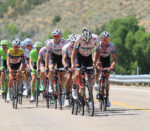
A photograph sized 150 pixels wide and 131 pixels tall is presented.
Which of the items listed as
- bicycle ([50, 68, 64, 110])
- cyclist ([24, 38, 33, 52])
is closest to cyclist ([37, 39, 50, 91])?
bicycle ([50, 68, 64, 110])

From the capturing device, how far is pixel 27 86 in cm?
1902

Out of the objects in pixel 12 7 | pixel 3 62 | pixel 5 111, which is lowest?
pixel 5 111

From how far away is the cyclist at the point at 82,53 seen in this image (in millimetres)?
11969

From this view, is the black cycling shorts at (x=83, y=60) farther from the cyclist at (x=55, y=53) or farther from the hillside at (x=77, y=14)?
the hillside at (x=77, y=14)

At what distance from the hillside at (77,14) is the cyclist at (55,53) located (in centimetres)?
7009

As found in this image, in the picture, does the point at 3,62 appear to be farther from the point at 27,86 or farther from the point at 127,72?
the point at 127,72

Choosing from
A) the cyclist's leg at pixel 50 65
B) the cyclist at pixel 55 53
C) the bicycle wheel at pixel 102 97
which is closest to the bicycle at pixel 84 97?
the bicycle wheel at pixel 102 97

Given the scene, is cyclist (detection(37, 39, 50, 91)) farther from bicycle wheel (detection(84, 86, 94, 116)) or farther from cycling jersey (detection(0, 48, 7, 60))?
bicycle wheel (detection(84, 86, 94, 116))

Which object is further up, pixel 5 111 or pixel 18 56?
pixel 18 56

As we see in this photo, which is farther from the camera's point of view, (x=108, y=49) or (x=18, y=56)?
(x=18, y=56)

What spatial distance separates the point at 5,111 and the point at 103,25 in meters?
77.4

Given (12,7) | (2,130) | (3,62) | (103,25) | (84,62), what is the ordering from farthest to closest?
(12,7)
(103,25)
(3,62)
(84,62)
(2,130)

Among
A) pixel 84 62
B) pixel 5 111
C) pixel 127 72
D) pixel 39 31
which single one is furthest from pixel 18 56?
pixel 39 31

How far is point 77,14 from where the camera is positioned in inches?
4345
